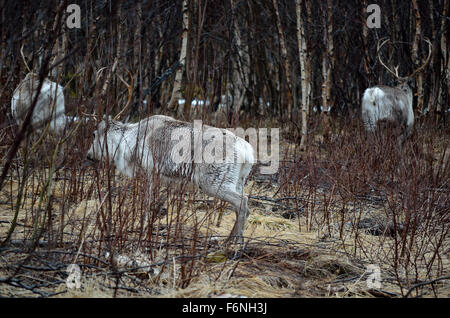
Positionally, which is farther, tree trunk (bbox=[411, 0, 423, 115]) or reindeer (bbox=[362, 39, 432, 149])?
tree trunk (bbox=[411, 0, 423, 115])

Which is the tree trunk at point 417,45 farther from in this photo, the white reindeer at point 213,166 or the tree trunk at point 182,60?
the white reindeer at point 213,166

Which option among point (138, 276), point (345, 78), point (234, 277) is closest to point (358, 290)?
point (234, 277)

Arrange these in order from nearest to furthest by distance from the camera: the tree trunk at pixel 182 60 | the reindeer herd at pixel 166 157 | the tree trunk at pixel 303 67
Result: the reindeer herd at pixel 166 157, the tree trunk at pixel 182 60, the tree trunk at pixel 303 67

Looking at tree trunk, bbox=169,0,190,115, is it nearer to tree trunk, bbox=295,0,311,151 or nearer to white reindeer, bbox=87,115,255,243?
tree trunk, bbox=295,0,311,151

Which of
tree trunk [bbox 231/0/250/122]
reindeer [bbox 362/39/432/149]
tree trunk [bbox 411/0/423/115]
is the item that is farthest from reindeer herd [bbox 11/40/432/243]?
tree trunk [bbox 231/0/250/122]

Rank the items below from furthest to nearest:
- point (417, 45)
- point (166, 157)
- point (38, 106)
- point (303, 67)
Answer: point (417, 45) → point (303, 67) → point (166, 157) → point (38, 106)

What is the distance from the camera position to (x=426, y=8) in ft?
40.3

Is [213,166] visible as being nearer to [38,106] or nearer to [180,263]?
[180,263]

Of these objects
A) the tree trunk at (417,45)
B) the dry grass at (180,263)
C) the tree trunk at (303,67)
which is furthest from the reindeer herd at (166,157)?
the tree trunk at (417,45)

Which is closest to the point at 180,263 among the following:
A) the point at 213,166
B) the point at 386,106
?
the point at 213,166

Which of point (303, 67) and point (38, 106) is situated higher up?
point (303, 67)

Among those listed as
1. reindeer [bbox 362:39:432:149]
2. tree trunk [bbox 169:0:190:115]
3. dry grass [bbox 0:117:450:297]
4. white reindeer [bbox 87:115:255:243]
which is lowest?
dry grass [bbox 0:117:450:297]

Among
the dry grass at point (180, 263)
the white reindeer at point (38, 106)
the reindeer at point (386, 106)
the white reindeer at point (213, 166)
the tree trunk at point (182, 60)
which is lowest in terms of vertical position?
the dry grass at point (180, 263)

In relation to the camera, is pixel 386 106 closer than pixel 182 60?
No
